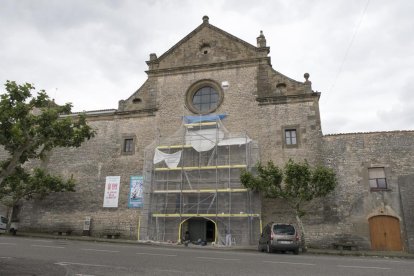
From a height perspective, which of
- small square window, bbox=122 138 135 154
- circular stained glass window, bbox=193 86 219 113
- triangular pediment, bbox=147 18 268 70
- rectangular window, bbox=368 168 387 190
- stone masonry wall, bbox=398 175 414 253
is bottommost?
stone masonry wall, bbox=398 175 414 253

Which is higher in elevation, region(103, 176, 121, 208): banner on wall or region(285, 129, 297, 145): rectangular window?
region(285, 129, 297, 145): rectangular window

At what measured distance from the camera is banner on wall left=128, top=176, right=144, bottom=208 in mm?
21031

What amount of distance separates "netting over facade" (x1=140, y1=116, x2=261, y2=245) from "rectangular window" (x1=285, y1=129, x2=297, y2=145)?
191cm

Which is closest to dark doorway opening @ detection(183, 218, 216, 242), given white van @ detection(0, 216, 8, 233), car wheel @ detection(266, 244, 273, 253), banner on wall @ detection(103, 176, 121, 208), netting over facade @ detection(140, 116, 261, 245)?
netting over facade @ detection(140, 116, 261, 245)

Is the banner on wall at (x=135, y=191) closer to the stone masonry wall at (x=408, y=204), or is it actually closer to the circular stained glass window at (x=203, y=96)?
the circular stained glass window at (x=203, y=96)

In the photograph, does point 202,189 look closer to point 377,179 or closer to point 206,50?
point 377,179

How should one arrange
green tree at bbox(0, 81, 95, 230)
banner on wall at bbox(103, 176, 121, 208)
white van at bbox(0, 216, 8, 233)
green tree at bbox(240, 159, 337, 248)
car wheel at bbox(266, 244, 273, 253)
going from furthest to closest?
white van at bbox(0, 216, 8, 233)
banner on wall at bbox(103, 176, 121, 208)
green tree at bbox(240, 159, 337, 248)
car wheel at bbox(266, 244, 273, 253)
green tree at bbox(0, 81, 95, 230)

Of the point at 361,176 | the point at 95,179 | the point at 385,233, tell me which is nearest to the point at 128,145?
the point at 95,179

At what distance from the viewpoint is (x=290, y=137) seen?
20.0 meters

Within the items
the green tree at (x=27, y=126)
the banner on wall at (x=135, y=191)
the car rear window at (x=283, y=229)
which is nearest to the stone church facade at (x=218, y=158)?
the banner on wall at (x=135, y=191)

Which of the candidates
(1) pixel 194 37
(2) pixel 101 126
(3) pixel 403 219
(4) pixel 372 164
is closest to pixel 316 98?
(4) pixel 372 164

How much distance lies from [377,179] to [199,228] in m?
10.1

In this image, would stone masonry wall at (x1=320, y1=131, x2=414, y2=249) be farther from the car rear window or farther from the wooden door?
the car rear window

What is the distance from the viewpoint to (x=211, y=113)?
2198cm
